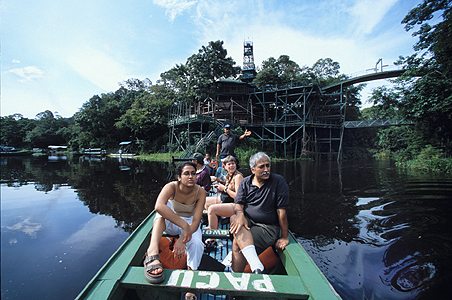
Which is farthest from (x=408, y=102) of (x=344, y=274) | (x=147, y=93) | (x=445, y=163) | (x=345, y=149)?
(x=147, y=93)

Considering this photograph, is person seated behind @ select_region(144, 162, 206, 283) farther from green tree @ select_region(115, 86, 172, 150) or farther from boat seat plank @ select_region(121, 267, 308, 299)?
green tree @ select_region(115, 86, 172, 150)

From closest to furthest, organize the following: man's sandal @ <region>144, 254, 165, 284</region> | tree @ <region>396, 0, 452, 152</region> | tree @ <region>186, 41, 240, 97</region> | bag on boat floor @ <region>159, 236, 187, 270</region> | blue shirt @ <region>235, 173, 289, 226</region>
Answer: man's sandal @ <region>144, 254, 165, 284</region> < bag on boat floor @ <region>159, 236, 187, 270</region> < blue shirt @ <region>235, 173, 289, 226</region> < tree @ <region>396, 0, 452, 152</region> < tree @ <region>186, 41, 240, 97</region>

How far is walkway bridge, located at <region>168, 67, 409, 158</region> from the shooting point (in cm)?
2348

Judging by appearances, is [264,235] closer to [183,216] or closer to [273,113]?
[183,216]

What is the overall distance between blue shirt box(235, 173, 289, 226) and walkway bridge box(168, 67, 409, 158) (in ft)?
62.3

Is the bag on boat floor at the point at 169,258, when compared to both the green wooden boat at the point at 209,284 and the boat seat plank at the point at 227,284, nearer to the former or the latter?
the green wooden boat at the point at 209,284

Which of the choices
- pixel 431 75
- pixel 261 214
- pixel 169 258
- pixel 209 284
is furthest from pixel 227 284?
pixel 431 75

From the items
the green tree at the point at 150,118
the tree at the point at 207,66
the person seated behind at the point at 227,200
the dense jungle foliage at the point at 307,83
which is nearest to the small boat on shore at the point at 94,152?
the dense jungle foliage at the point at 307,83

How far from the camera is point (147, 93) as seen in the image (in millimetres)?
33938

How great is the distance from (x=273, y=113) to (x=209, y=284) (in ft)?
87.6

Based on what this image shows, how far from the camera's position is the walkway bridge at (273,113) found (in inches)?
925

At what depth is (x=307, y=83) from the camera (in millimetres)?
24484

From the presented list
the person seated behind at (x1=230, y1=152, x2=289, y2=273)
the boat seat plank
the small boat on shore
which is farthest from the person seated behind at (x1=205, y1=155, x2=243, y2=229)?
the small boat on shore

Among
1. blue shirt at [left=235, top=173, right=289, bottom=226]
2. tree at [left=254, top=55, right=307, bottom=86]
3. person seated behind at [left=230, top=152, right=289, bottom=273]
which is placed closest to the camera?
person seated behind at [left=230, top=152, right=289, bottom=273]
